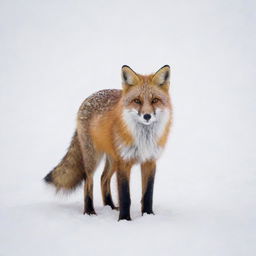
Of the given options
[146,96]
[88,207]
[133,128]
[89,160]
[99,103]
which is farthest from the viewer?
[99,103]

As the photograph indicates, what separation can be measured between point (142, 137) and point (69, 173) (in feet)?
5.15

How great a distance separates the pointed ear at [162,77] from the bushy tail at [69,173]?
6.07 feet

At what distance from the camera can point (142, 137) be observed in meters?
4.86

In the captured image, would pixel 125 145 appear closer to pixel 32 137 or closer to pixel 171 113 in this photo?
pixel 171 113

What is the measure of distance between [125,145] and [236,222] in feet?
5.37

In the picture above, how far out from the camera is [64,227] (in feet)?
14.6

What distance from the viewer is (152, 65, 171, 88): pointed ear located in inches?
192

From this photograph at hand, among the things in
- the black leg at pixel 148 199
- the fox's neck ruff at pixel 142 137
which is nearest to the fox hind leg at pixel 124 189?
the fox's neck ruff at pixel 142 137

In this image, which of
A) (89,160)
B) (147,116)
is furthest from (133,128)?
(89,160)

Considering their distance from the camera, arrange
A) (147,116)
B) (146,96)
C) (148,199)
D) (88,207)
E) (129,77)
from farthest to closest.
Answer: (88,207)
(148,199)
(129,77)
(146,96)
(147,116)

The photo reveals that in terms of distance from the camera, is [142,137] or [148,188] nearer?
[142,137]

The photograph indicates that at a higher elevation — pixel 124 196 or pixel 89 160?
pixel 89 160

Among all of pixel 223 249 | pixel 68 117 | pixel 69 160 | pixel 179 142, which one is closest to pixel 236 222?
pixel 223 249

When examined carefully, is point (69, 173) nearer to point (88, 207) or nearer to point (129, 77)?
point (88, 207)
